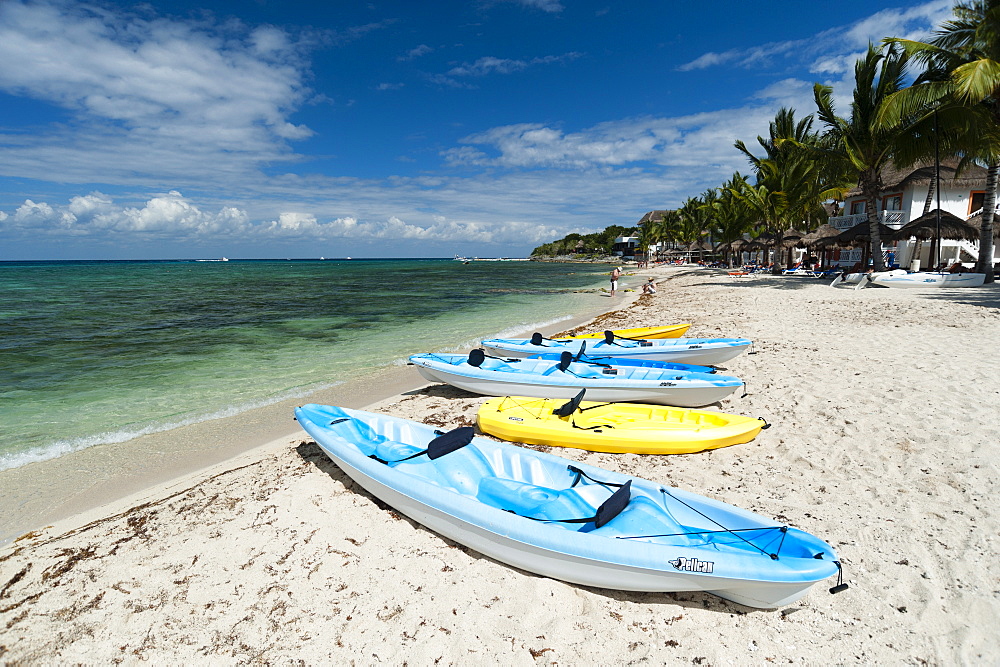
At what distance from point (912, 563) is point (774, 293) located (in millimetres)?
19439

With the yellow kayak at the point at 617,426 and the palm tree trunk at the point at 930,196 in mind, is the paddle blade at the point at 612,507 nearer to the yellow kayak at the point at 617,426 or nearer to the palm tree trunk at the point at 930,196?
the yellow kayak at the point at 617,426

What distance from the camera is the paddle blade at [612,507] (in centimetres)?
343

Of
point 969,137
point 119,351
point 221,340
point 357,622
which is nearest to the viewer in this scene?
point 357,622

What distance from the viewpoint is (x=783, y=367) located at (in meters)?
8.50

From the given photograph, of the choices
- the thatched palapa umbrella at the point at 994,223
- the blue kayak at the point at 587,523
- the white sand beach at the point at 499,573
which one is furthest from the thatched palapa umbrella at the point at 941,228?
the blue kayak at the point at 587,523

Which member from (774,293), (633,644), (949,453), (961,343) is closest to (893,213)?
(774,293)

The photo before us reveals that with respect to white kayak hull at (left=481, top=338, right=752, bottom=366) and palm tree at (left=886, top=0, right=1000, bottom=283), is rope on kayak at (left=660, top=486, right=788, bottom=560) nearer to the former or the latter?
white kayak hull at (left=481, top=338, right=752, bottom=366)

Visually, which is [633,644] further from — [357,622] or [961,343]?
[961,343]

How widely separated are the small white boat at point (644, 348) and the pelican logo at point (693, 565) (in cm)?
530

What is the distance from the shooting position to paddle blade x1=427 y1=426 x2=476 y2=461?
459cm

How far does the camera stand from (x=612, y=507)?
3.46 meters

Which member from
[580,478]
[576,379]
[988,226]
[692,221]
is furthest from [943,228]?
[692,221]

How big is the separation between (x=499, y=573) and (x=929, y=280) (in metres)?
24.9

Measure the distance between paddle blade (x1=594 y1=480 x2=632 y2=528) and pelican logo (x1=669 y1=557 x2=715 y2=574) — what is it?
52 cm
